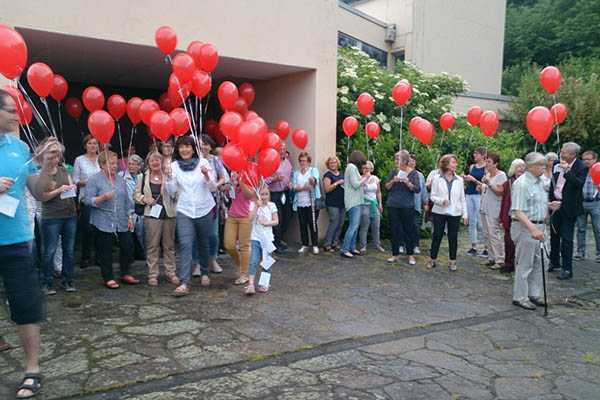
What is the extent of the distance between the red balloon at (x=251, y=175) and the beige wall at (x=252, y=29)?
2.76 m

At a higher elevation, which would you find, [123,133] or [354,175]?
[123,133]

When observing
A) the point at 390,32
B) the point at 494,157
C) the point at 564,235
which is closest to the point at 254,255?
the point at 494,157

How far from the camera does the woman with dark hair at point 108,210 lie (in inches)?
236

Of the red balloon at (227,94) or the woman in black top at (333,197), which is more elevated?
the red balloon at (227,94)

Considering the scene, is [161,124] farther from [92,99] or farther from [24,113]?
[24,113]

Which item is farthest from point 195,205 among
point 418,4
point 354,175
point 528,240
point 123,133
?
point 418,4

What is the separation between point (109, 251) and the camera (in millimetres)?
6164

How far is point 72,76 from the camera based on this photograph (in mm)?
10148

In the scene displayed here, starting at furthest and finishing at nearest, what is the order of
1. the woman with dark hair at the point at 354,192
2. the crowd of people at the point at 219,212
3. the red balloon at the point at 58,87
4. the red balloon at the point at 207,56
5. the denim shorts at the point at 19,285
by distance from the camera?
the woman with dark hair at the point at 354,192 → the red balloon at the point at 58,87 → the red balloon at the point at 207,56 → the crowd of people at the point at 219,212 → the denim shorts at the point at 19,285

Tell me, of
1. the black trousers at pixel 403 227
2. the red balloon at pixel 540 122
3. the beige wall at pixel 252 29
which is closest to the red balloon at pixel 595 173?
the red balloon at pixel 540 122

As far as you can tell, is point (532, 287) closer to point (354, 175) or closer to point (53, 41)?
point (354, 175)

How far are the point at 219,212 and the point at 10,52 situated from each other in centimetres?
355

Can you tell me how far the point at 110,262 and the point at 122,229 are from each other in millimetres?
446

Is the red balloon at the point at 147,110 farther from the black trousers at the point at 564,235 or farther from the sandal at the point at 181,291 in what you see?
the black trousers at the point at 564,235
